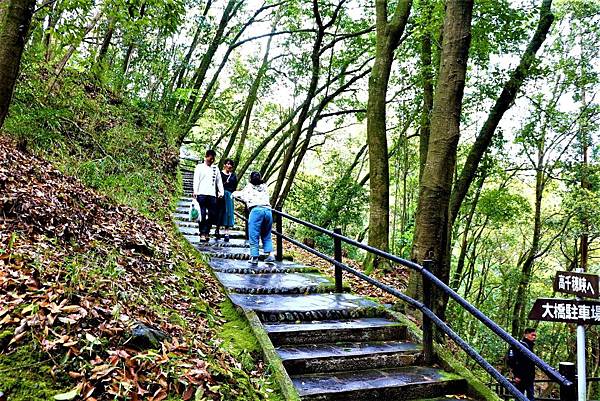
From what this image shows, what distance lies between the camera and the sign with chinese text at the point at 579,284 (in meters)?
5.02

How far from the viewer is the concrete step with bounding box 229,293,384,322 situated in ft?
20.0

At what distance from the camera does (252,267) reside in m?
8.52

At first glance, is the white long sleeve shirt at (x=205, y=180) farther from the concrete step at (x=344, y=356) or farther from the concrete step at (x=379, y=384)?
the concrete step at (x=379, y=384)

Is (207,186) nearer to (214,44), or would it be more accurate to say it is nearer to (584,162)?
(214,44)

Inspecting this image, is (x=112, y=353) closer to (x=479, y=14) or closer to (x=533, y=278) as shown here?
(x=479, y=14)

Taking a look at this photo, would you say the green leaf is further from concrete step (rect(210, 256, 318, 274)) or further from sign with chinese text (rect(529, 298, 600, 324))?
concrete step (rect(210, 256, 318, 274))

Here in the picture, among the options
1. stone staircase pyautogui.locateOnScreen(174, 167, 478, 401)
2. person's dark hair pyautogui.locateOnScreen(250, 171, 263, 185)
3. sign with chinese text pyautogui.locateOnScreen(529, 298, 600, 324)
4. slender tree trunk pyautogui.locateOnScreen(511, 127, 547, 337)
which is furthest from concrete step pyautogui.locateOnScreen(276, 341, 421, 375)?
slender tree trunk pyautogui.locateOnScreen(511, 127, 547, 337)

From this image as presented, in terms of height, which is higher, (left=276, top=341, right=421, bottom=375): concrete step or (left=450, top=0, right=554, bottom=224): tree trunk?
(left=450, top=0, right=554, bottom=224): tree trunk

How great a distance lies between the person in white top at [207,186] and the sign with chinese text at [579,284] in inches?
263

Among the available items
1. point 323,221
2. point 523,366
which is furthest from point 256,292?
point 323,221

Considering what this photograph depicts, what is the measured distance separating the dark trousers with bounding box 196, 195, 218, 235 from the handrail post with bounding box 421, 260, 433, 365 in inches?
223

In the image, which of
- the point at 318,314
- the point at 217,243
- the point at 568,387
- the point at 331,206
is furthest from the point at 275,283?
the point at 331,206

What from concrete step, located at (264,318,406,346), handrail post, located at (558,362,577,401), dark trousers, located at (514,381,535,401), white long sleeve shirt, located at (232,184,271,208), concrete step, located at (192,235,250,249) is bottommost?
dark trousers, located at (514,381,535,401)

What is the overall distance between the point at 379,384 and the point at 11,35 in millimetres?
4869
